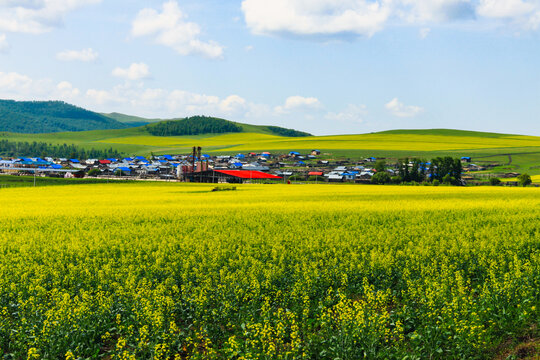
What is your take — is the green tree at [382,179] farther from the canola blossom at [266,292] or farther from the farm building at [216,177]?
the canola blossom at [266,292]

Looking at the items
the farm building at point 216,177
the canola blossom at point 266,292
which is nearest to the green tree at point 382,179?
the farm building at point 216,177

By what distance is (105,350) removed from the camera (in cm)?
1430

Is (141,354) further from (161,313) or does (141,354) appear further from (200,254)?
(200,254)

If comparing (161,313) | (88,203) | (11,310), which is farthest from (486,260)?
(88,203)

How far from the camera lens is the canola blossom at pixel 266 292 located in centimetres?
1286

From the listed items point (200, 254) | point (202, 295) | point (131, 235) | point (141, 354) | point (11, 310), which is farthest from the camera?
point (131, 235)

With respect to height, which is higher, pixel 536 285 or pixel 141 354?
pixel 536 285

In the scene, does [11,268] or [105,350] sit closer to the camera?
[105,350]

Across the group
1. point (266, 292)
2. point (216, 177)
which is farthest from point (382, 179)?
point (266, 292)

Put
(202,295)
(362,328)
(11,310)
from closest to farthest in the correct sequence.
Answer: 1. (362,328)
2. (202,295)
3. (11,310)

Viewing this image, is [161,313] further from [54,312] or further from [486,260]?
[486,260]

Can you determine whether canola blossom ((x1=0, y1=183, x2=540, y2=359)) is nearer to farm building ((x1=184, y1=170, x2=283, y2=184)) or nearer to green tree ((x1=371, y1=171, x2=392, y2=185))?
green tree ((x1=371, y1=171, x2=392, y2=185))

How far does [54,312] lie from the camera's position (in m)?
14.0

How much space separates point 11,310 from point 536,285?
1704cm
